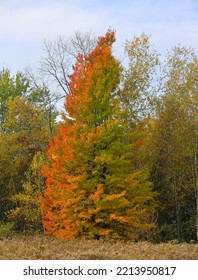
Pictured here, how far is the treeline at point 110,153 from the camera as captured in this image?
2327 centimetres

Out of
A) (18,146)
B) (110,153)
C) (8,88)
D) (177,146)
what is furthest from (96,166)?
(8,88)

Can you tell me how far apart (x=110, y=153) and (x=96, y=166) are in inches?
36.1

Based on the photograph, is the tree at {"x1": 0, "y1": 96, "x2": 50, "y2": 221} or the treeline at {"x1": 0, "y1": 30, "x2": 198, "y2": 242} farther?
the tree at {"x1": 0, "y1": 96, "x2": 50, "y2": 221}

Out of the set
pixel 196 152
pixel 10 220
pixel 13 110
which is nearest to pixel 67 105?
pixel 196 152

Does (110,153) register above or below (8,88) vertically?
below

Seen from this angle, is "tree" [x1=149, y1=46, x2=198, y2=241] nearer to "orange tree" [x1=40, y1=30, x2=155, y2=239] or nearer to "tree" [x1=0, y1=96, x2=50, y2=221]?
"orange tree" [x1=40, y1=30, x2=155, y2=239]

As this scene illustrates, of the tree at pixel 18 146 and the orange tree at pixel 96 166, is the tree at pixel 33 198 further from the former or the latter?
the orange tree at pixel 96 166

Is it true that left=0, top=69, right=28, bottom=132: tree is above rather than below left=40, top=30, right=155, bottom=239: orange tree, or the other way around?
above

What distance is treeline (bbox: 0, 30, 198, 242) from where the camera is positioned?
23.3m

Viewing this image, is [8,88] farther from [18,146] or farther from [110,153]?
[110,153]

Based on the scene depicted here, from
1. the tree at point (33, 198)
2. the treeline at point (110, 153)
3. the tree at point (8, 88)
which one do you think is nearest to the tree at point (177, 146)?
the treeline at point (110, 153)

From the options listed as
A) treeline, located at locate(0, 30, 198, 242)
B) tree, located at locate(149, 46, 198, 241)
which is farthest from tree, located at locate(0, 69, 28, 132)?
tree, located at locate(149, 46, 198, 241)

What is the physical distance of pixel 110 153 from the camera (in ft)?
75.9

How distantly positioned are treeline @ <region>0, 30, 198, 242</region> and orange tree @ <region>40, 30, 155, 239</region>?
0.17ft
